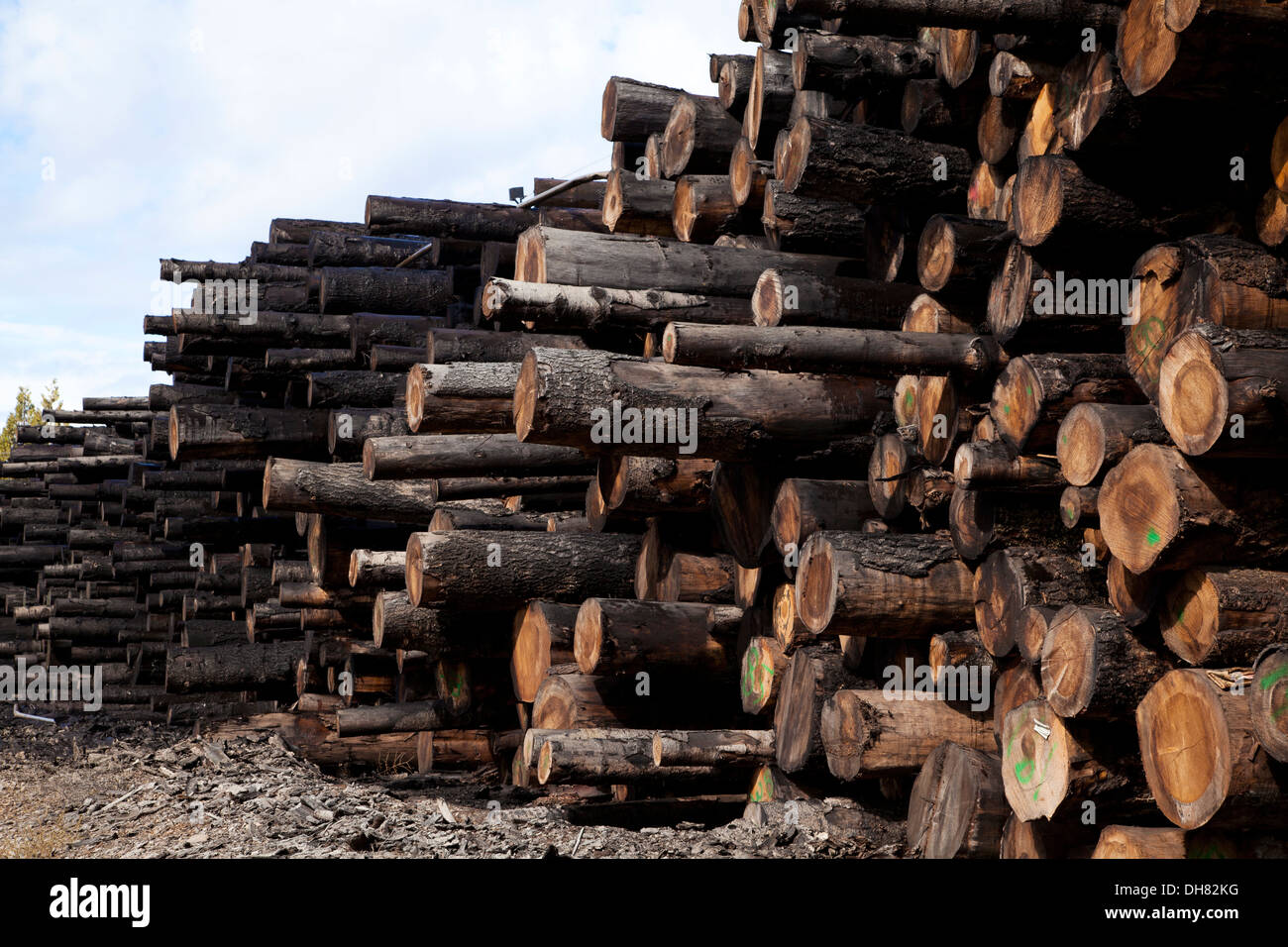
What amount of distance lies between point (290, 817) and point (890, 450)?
3.95 metres

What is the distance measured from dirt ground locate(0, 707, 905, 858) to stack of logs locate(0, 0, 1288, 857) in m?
0.34

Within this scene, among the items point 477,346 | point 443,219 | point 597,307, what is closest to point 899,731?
point 597,307

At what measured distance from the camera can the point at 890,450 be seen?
535 centimetres

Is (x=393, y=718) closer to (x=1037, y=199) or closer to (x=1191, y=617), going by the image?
(x=1037, y=199)

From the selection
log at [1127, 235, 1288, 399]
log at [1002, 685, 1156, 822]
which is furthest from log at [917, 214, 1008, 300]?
log at [1002, 685, 1156, 822]

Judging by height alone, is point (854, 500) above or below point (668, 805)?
above

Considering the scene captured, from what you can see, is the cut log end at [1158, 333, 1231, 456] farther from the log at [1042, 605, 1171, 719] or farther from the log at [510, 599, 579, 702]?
the log at [510, 599, 579, 702]

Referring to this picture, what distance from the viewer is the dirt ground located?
556cm

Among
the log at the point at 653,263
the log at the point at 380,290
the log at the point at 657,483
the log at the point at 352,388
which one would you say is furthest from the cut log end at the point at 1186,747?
the log at the point at 380,290

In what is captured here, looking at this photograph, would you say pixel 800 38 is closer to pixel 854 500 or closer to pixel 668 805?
pixel 854 500

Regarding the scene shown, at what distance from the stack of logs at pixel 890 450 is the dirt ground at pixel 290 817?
34 cm

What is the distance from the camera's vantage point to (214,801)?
750 centimetres
